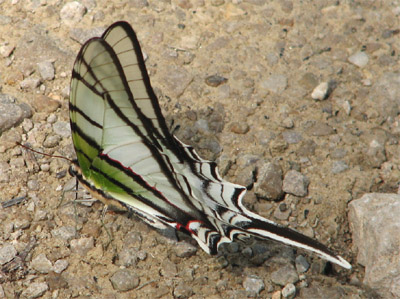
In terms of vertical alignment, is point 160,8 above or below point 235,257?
above

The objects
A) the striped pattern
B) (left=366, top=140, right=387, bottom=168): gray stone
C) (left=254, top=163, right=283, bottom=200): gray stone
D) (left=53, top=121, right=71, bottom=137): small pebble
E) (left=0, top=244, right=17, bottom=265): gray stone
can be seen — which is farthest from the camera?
(left=366, top=140, right=387, bottom=168): gray stone

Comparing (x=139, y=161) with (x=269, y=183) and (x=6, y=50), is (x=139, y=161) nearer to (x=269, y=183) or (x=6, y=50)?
(x=269, y=183)

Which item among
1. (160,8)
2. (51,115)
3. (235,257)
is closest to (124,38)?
(51,115)

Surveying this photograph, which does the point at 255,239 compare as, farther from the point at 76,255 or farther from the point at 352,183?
the point at 76,255

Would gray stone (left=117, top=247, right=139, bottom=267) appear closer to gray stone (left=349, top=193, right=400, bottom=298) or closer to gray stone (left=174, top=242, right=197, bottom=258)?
gray stone (left=174, top=242, right=197, bottom=258)

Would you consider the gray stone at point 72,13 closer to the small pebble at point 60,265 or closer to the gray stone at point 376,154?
the small pebble at point 60,265

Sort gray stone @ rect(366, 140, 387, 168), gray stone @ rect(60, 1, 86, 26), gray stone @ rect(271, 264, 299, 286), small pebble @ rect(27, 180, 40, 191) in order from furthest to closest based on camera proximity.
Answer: gray stone @ rect(60, 1, 86, 26), gray stone @ rect(366, 140, 387, 168), small pebble @ rect(27, 180, 40, 191), gray stone @ rect(271, 264, 299, 286)

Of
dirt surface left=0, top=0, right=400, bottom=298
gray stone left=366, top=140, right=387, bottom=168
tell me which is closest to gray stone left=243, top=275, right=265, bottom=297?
dirt surface left=0, top=0, right=400, bottom=298
